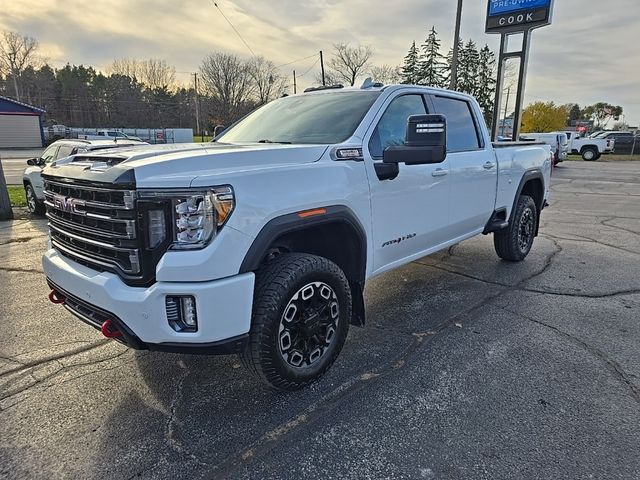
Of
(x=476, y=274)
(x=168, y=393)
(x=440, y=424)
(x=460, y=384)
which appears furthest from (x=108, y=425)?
(x=476, y=274)

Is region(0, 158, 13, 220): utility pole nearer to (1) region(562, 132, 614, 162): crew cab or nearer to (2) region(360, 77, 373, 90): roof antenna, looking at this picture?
(2) region(360, 77, 373, 90): roof antenna

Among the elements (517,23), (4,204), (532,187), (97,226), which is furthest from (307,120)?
(517,23)

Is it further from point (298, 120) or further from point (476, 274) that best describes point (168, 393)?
point (476, 274)

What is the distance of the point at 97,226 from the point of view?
2.53 meters

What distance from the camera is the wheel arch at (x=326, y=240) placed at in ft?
8.13

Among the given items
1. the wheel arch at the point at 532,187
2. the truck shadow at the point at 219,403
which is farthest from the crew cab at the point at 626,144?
the truck shadow at the point at 219,403

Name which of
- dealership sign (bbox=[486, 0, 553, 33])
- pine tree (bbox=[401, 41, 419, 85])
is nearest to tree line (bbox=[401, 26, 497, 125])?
pine tree (bbox=[401, 41, 419, 85])

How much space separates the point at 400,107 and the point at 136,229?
2440mm

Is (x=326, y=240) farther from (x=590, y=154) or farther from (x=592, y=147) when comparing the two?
(x=590, y=154)

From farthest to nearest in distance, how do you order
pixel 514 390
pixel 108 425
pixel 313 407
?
pixel 514 390
pixel 313 407
pixel 108 425

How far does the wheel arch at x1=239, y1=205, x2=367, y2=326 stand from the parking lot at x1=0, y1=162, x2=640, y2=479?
0.66 metres

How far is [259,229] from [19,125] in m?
52.3

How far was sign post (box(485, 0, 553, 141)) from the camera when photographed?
1306cm

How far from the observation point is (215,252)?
2264mm
